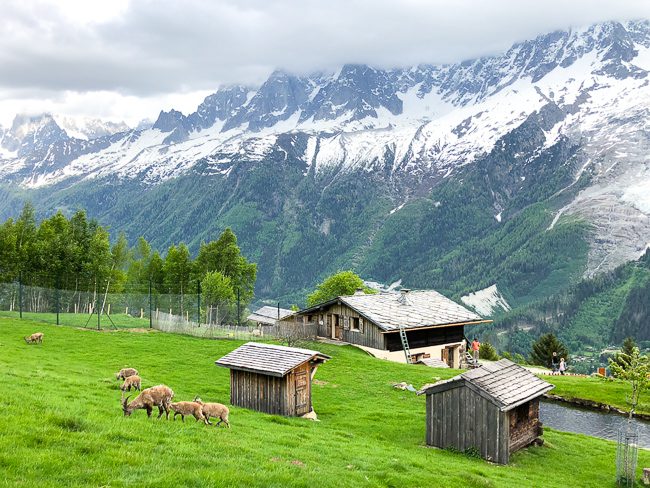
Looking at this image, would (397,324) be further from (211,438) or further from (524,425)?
(211,438)

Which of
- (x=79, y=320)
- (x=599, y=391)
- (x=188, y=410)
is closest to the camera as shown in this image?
(x=188, y=410)

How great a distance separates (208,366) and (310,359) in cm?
1440

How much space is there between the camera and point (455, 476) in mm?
21484

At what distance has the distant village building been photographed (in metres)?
61.9

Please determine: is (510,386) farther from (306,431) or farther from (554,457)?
(306,431)

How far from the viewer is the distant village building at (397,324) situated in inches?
2436

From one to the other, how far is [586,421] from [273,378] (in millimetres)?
30959

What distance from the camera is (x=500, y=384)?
29.4 meters

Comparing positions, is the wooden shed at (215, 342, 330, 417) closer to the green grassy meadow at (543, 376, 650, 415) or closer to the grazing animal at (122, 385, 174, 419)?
the grazing animal at (122, 385, 174, 419)

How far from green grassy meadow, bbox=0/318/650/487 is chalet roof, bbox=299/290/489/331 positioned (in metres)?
14.7

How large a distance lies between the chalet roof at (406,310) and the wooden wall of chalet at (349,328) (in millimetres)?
973

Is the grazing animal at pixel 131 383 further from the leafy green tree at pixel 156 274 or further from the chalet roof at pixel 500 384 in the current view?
the leafy green tree at pixel 156 274

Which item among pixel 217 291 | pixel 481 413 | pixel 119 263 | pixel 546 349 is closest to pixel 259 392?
pixel 481 413

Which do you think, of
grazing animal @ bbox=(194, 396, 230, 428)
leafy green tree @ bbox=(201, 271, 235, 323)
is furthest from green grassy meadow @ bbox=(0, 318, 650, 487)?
leafy green tree @ bbox=(201, 271, 235, 323)
